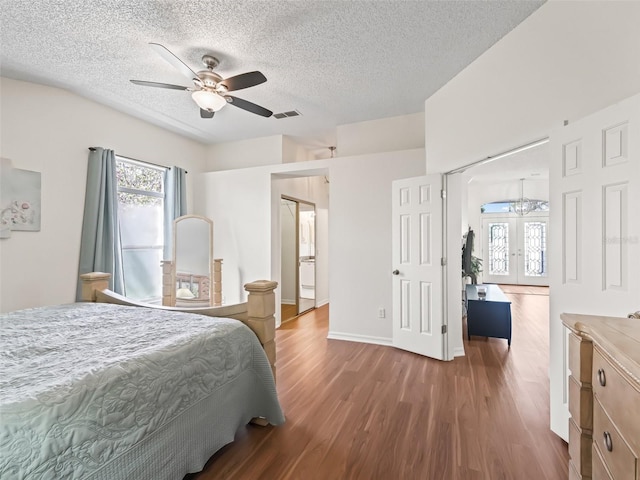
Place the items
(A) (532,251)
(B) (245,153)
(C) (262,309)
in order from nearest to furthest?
(C) (262,309) < (B) (245,153) < (A) (532,251)

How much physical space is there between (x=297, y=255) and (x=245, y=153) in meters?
1.90

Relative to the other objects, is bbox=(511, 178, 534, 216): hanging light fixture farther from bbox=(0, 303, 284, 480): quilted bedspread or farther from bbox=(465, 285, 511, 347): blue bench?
bbox=(0, 303, 284, 480): quilted bedspread

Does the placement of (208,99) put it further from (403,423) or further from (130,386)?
(403,423)

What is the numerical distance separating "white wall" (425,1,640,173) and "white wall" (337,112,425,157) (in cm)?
75

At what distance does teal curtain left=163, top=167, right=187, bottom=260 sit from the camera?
452 centimetres

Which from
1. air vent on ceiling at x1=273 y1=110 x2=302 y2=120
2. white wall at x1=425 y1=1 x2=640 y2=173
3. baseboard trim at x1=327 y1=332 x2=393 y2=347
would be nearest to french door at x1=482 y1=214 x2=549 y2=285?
baseboard trim at x1=327 y1=332 x2=393 y2=347

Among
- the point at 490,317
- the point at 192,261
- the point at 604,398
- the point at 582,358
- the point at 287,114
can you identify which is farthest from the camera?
the point at 192,261

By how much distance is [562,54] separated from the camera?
6.55ft

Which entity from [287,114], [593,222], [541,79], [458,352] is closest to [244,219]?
[287,114]

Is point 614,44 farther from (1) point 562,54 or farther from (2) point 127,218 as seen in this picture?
(2) point 127,218

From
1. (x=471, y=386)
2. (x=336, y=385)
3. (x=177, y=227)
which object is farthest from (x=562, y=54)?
(x=177, y=227)

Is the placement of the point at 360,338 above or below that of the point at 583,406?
below

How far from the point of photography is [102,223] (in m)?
3.57

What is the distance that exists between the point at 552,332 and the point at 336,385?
1.68 metres
